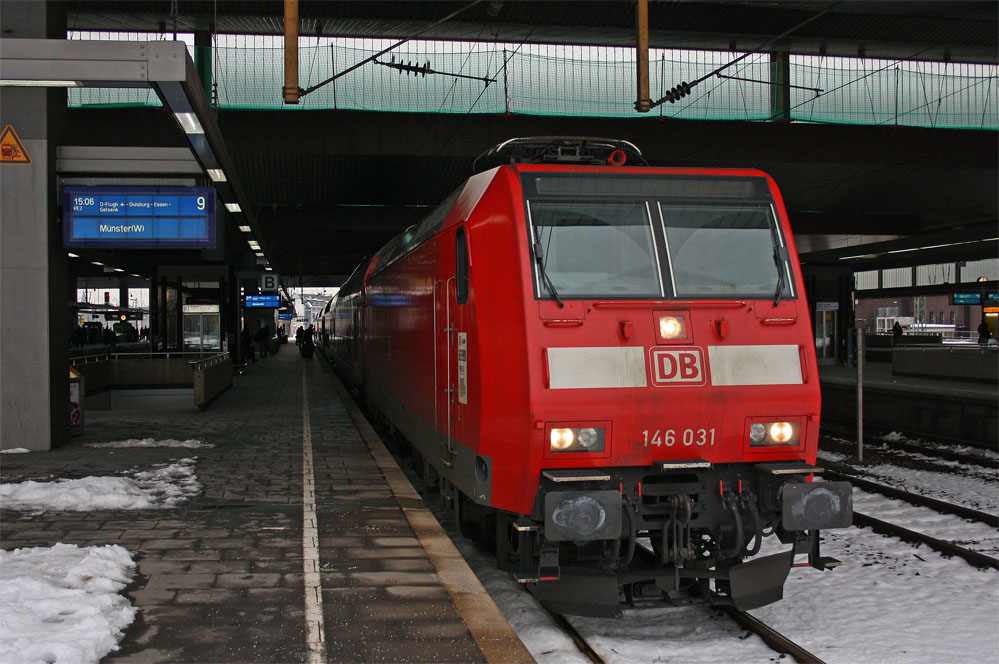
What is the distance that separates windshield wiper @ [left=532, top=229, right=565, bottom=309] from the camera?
5711mm

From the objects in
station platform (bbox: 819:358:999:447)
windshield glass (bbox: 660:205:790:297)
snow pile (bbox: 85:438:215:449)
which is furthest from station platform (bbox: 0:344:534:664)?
station platform (bbox: 819:358:999:447)

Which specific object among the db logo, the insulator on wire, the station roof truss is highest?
the station roof truss

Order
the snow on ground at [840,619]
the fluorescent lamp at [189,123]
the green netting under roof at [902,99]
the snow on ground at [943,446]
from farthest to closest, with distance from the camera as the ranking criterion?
the green netting under roof at [902,99] < the snow on ground at [943,446] < the fluorescent lamp at [189,123] < the snow on ground at [840,619]

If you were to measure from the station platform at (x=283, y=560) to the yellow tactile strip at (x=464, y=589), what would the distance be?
0.01 meters

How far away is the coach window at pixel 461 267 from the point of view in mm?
6435

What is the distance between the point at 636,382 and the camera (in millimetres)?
5695

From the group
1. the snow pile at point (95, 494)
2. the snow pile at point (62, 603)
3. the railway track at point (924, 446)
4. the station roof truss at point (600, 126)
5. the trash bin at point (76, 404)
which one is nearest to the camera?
the snow pile at point (62, 603)

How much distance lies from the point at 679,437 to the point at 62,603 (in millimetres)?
3945

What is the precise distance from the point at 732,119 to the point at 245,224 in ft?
35.4

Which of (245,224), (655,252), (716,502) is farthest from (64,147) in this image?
(716,502)

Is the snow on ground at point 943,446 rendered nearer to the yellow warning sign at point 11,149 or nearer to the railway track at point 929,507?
the railway track at point 929,507

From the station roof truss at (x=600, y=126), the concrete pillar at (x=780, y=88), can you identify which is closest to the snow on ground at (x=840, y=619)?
the station roof truss at (x=600, y=126)

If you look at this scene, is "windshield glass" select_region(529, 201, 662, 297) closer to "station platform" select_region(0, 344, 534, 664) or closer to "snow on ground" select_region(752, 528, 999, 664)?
"station platform" select_region(0, 344, 534, 664)

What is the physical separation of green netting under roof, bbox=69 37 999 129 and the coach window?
11978 mm
